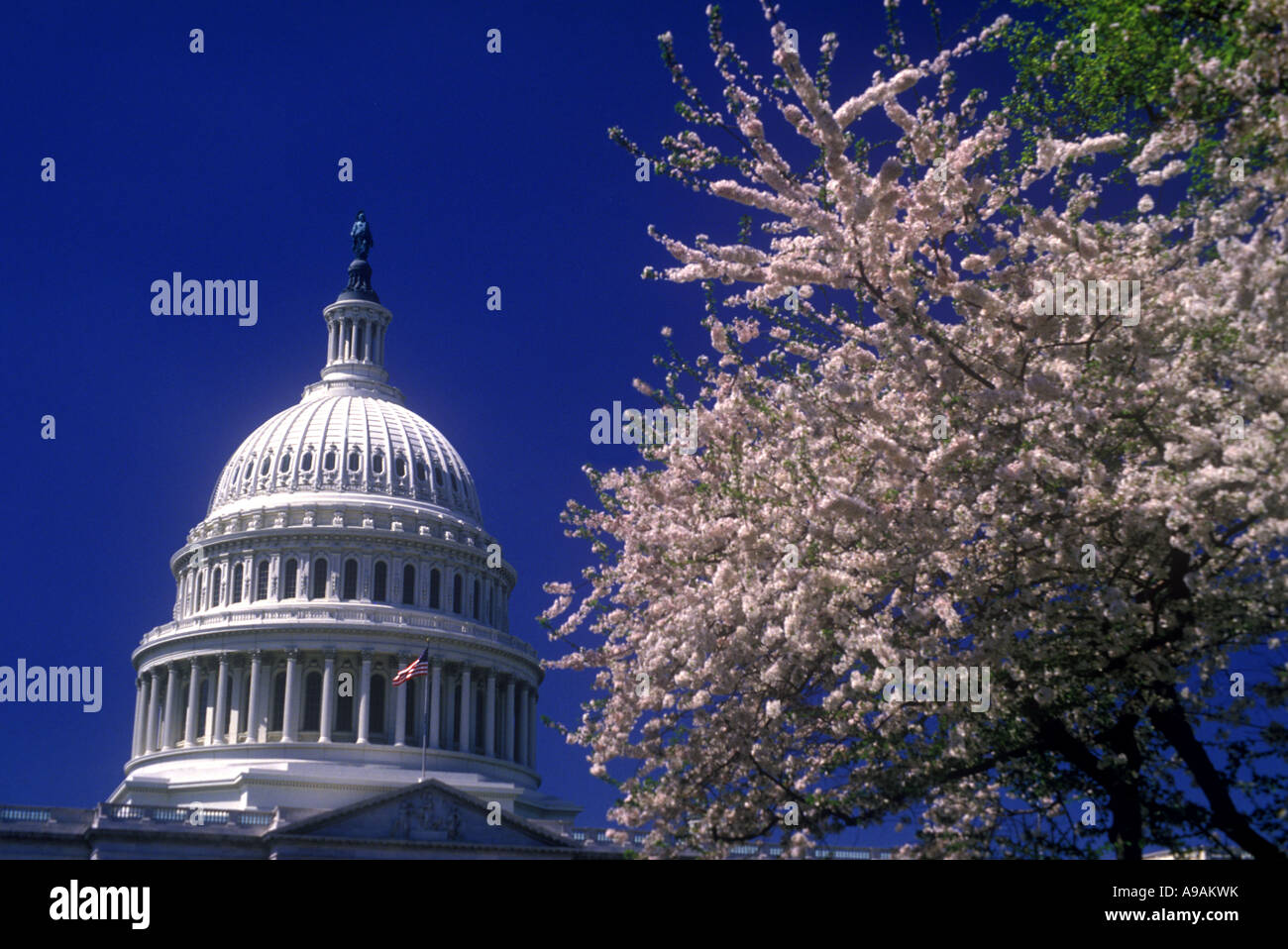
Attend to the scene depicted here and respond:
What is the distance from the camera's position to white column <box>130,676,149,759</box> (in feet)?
317

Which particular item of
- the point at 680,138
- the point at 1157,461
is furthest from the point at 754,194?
the point at 1157,461

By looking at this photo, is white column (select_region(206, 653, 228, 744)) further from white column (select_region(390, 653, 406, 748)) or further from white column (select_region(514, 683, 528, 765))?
white column (select_region(514, 683, 528, 765))

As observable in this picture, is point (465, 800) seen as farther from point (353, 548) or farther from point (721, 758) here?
point (721, 758)

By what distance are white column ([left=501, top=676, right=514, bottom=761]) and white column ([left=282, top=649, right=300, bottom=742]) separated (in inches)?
588

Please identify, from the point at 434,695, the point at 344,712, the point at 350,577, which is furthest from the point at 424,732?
the point at 350,577

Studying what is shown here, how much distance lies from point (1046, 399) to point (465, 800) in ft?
199

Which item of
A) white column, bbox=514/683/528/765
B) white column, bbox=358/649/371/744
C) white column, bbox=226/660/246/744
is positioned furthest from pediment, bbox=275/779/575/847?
white column, bbox=514/683/528/765

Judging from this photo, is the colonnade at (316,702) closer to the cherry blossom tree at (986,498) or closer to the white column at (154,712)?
the white column at (154,712)

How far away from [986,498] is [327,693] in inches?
3118

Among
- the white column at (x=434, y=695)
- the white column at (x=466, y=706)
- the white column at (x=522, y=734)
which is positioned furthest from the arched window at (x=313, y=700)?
the white column at (x=522, y=734)

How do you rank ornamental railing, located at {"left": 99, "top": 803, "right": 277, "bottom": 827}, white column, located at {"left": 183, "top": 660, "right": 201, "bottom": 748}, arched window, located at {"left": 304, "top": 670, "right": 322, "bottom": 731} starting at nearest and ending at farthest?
1. ornamental railing, located at {"left": 99, "top": 803, "right": 277, "bottom": 827}
2. arched window, located at {"left": 304, "top": 670, "right": 322, "bottom": 731}
3. white column, located at {"left": 183, "top": 660, "right": 201, "bottom": 748}

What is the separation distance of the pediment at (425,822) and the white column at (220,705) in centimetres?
2405

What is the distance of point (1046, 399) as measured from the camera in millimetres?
15750

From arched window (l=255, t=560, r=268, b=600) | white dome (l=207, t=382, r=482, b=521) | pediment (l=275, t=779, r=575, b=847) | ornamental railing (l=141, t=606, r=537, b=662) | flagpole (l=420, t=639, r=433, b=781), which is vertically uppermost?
white dome (l=207, t=382, r=482, b=521)
